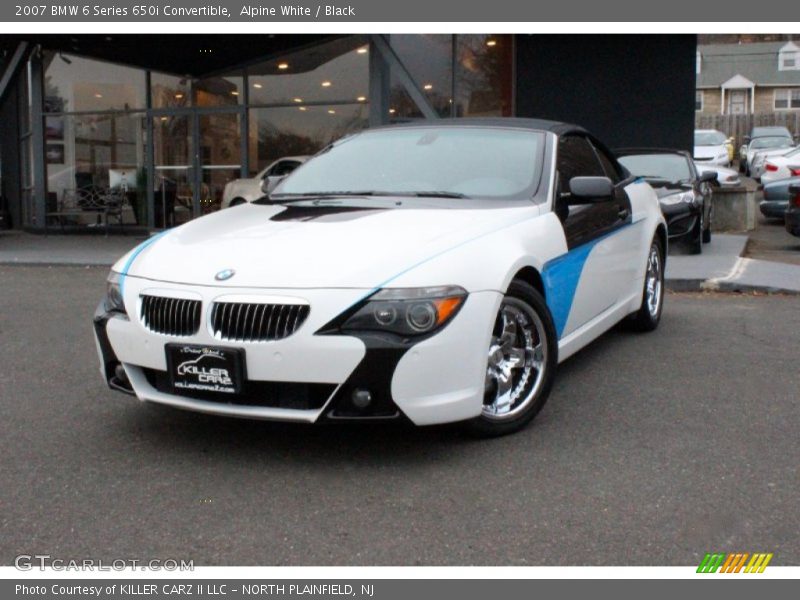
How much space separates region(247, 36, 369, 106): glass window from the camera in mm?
16328

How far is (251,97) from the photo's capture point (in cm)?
1731

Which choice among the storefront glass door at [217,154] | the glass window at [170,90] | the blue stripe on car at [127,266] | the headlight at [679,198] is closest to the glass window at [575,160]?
the blue stripe on car at [127,266]

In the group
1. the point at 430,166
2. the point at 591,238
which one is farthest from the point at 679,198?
the point at 430,166

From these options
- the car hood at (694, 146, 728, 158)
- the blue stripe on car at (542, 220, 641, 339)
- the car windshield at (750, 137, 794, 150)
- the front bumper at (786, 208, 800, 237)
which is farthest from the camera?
the car windshield at (750, 137, 794, 150)

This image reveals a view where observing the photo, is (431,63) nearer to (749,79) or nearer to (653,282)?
(653,282)

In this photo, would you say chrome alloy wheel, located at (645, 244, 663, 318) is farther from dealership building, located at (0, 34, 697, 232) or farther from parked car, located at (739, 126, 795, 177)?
parked car, located at (739, 126, 795, 177)

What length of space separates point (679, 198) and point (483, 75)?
19.7 feet

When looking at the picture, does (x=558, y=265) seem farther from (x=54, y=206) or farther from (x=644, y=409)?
(x=54, y=206)

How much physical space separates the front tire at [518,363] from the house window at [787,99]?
58.5 m

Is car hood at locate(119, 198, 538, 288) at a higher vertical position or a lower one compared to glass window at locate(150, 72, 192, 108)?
lower

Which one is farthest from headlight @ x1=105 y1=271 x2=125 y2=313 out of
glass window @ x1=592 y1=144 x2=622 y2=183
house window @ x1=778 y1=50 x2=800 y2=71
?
house window @ x1=778 y1=50 x2=800 y2=71

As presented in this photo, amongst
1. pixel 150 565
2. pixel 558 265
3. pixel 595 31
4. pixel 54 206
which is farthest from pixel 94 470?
pixel 54 206

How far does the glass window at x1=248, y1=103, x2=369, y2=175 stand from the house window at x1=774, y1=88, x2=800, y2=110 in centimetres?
4809
